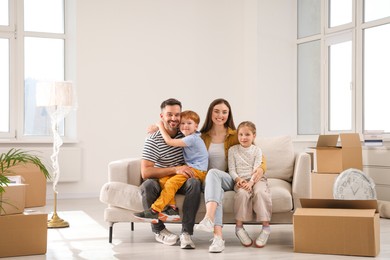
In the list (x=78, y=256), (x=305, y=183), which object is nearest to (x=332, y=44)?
(x=305, y=183)

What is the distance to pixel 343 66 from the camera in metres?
6.91

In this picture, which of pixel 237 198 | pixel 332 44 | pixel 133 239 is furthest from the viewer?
pixel 332 44

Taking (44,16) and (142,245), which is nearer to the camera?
(142,245)

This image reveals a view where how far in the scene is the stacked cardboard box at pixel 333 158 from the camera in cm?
540

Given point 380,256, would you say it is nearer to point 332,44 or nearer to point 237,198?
point 237,198

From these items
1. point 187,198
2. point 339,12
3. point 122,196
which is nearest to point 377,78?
point 339,12

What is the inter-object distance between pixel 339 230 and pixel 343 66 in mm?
3730

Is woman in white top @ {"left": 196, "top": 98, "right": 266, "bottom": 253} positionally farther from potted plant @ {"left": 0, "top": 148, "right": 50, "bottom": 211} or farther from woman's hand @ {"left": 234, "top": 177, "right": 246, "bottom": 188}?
potted plant @ {"left": 0, "top": 148, "right": 50, "bottom": 211}

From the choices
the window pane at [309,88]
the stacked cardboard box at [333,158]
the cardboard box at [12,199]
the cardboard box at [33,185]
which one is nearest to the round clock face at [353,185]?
the stacked cardboard box at [333,158]

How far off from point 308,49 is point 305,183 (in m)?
3.86

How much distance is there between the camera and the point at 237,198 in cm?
390

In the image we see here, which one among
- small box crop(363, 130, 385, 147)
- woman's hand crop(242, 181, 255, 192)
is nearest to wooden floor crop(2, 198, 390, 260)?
woman's hand crop(242, 181, 255, 192)

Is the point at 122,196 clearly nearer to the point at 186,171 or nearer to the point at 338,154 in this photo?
the point at 186,171

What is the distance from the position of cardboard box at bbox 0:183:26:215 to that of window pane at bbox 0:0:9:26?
414 centimetres
